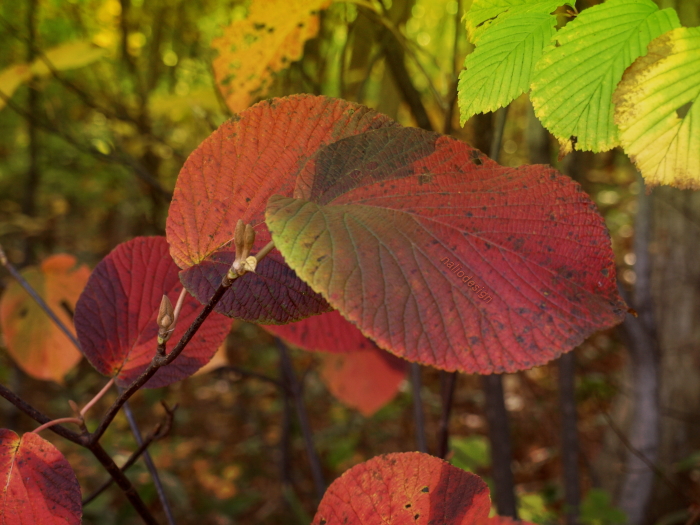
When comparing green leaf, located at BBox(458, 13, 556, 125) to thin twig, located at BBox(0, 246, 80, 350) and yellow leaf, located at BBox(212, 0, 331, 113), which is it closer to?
yellow leaf, located at BBox(212, 0, 331, 113)

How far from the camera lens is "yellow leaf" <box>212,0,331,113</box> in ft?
2.05

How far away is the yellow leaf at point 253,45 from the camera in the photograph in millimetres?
624

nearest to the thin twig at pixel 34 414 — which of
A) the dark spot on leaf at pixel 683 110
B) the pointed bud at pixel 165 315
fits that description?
the pointed bud at pixel 165 315

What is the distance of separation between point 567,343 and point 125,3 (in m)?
2.14

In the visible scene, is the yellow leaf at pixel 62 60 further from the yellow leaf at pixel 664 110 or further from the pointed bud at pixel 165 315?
the yellow leaf at pixel 664 110

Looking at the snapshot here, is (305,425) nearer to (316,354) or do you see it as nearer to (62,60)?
(316,354)

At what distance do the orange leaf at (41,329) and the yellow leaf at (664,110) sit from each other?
0.89 m

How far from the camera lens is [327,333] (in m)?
0.62

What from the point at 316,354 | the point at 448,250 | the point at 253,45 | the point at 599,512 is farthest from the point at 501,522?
the point at 599,512

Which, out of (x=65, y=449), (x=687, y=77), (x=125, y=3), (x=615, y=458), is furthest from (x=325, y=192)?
(x=65, y=449)

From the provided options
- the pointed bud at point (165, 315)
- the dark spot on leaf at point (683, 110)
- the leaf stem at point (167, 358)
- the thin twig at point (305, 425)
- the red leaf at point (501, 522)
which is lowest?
the thin twig at point (305, 425)

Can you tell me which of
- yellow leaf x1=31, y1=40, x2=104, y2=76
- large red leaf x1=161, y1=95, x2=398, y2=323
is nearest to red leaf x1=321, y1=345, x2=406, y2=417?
large red leaf x1=161, y1=95, x2=398, y2=323

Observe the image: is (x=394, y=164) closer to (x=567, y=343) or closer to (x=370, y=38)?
(x=567, y=343)

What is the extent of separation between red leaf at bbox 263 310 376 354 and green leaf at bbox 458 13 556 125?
0.98 ft
